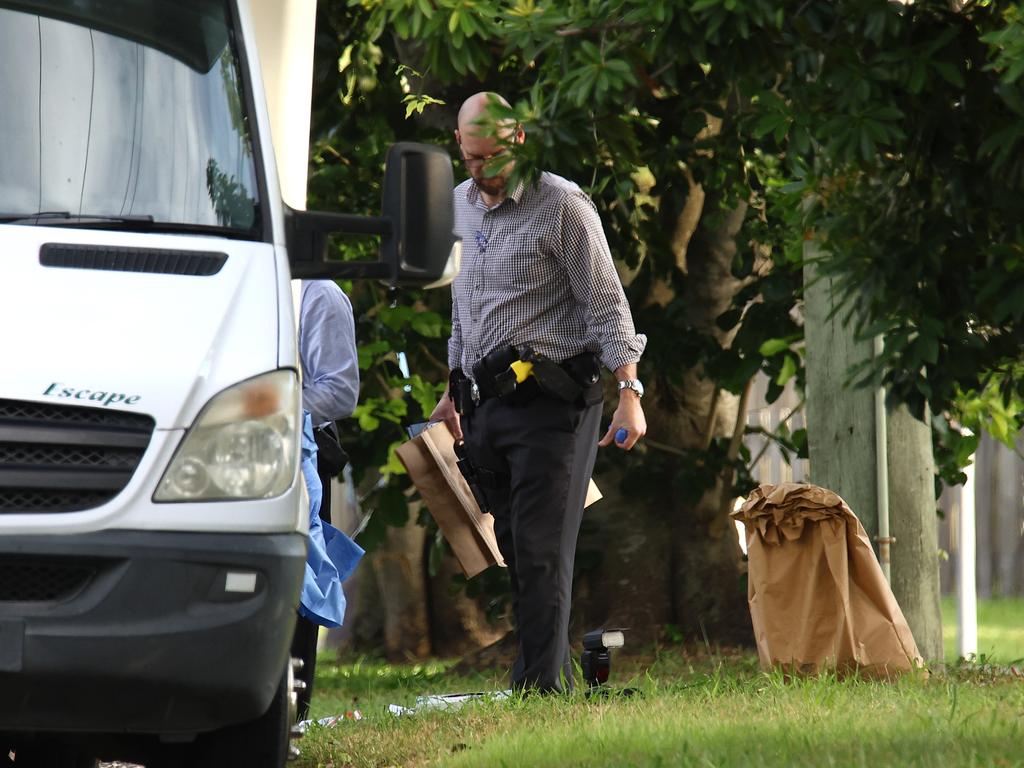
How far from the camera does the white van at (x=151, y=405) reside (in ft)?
11.7

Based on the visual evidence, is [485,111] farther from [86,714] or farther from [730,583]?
[730,583]

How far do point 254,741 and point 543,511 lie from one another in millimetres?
1932

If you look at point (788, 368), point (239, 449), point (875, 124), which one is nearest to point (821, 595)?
point (875, 124)

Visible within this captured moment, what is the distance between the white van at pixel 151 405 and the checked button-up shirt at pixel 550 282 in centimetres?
166

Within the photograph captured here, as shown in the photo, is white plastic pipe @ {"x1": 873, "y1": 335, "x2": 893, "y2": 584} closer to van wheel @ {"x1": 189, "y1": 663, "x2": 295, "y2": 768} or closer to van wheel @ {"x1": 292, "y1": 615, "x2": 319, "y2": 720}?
van wheel @ {"x1": 292, "y1": 615, "x2": 319, "y2": 720}

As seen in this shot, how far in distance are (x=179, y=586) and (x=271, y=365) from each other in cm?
53

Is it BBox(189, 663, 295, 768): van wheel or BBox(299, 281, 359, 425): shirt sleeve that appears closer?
BBox(189, 663, 295, 768): van wheel

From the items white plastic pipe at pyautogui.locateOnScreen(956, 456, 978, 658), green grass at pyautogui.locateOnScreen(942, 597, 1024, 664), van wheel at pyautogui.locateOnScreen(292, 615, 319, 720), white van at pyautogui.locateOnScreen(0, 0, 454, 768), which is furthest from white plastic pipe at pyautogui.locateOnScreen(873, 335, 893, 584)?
green grass at pyautogui.locateOnScreen(942, 597, 1024, 664)

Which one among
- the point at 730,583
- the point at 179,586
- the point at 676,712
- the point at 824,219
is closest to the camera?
the point at 179,586

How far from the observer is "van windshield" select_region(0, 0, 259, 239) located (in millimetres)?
4172

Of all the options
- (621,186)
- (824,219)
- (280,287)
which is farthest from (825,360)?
(280,287)

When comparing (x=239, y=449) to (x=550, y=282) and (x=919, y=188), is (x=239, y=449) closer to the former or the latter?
(x=919, y=188)

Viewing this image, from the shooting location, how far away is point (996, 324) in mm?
4133

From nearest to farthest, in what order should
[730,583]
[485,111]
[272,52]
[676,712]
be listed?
[485,111], [676,712], [272,52], [730,583]
